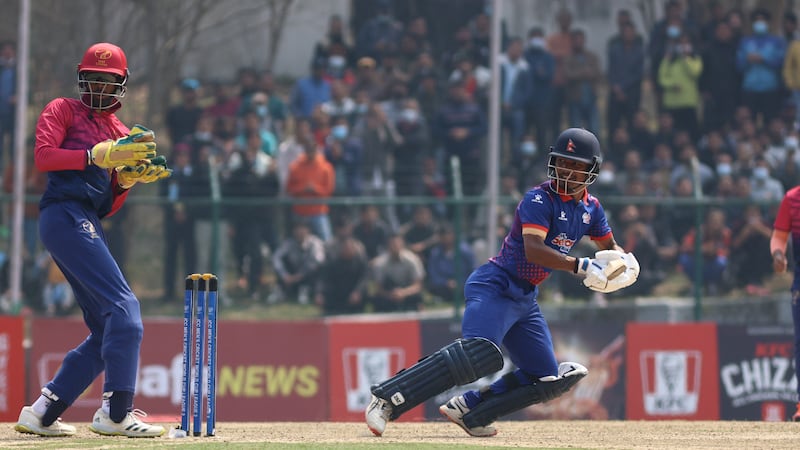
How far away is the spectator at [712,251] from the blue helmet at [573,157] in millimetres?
8204

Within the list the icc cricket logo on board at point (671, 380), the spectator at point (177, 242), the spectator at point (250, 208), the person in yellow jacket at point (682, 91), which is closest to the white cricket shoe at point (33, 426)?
the spectator at point (250, 208)

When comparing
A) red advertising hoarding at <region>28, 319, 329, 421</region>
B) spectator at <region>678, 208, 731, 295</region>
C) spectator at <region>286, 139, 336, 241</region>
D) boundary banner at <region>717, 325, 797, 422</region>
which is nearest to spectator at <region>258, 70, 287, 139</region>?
spectator at <region>286, 139, 336, 241</region>

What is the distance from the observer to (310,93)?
1748 cm

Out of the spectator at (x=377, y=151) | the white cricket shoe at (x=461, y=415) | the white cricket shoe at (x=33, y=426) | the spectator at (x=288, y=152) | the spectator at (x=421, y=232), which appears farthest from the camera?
the spectator at (x=377, y=151)

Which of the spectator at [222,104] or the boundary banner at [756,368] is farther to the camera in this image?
the spectator at [222,104]

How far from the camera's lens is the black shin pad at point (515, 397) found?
8.54 metres

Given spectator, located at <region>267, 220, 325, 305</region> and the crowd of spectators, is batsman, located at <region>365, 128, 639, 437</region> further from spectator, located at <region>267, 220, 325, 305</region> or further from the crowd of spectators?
spectator, located at <region>267, 220, 325, 305</region>

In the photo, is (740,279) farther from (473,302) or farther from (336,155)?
(473,302)

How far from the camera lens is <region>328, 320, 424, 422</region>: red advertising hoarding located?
14156 millimetres

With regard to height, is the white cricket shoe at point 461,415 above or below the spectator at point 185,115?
below

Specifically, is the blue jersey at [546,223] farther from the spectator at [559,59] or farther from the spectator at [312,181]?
the spectator at [559,59]

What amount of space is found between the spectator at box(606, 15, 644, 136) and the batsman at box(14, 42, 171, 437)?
36.1 feet

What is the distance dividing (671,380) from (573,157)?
716cm

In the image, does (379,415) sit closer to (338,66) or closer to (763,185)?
(763,185)
